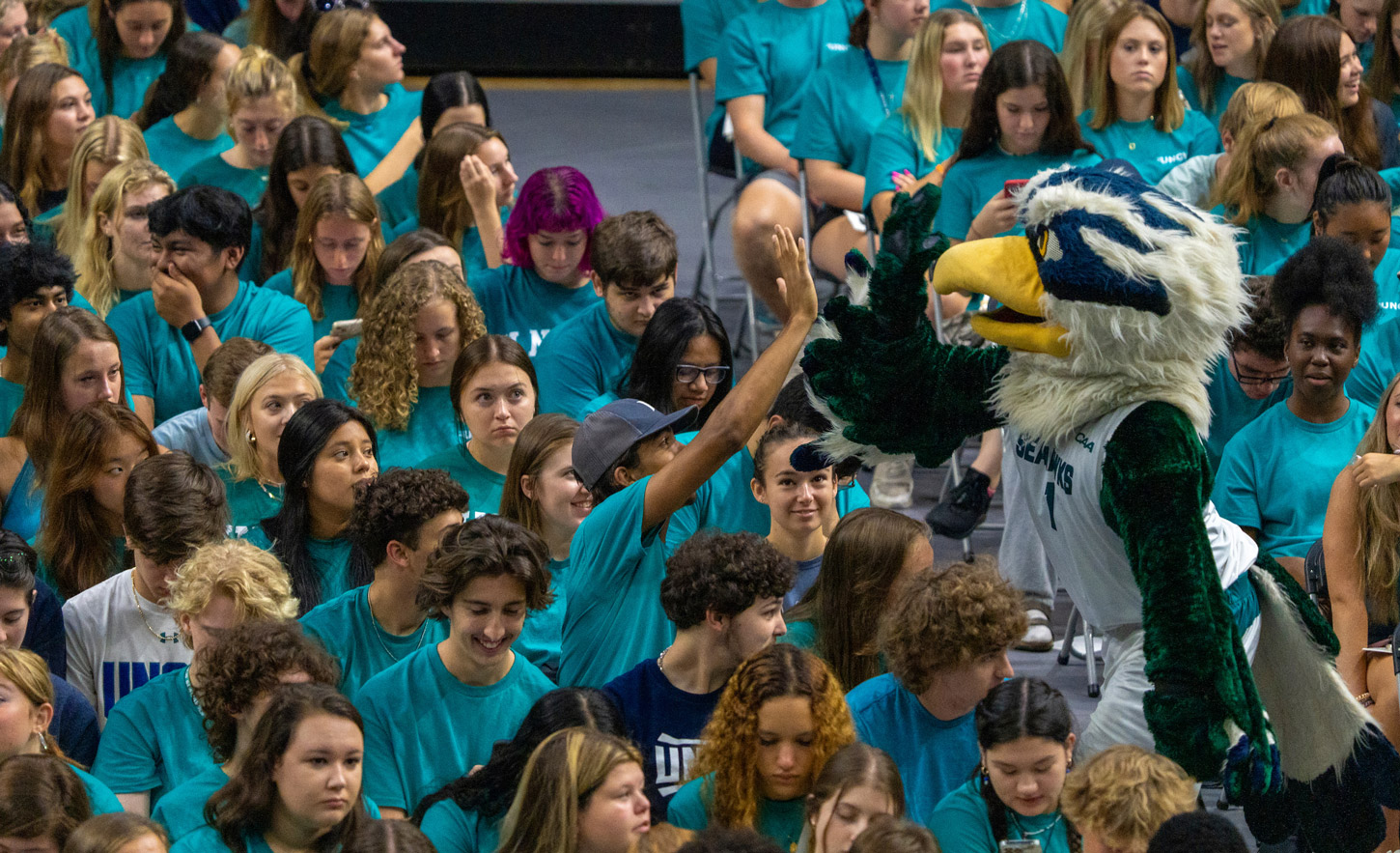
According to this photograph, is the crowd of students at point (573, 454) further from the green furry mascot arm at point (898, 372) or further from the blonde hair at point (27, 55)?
the green furry mascot arm at point (898, 372)

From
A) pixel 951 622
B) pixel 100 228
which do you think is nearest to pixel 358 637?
pixel 951 622

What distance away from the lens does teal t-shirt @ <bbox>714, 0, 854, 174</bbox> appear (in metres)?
6.28

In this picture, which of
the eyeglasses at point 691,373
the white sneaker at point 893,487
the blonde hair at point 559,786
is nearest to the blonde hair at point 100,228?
the eyeglasses at point 691,373

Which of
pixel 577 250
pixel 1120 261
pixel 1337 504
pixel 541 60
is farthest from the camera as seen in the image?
pixel 541 60

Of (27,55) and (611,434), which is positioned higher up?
(27,55)

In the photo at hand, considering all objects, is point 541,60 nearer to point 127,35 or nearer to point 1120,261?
point 127,35

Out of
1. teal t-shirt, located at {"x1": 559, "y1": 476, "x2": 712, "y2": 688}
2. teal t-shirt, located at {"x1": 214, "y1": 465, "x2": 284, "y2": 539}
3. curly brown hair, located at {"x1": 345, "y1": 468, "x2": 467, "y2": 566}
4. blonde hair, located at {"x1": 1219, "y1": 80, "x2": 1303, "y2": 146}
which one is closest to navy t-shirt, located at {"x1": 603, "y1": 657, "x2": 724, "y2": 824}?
teal t-shirt, located at {"x1": 559, "y1": 476, "x2": 712, "y2": 688}

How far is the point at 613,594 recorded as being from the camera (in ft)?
11.7

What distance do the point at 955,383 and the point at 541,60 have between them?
8.95 meters

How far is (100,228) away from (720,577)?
10.3 ft

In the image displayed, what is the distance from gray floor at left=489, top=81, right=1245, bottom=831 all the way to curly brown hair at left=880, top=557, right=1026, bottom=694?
3.86 m

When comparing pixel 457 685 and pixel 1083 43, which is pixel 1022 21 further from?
pixel 457 685

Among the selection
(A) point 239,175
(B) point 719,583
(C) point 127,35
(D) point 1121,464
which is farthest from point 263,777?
(C) point 127,35

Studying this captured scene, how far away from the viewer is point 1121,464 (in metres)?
2.74
